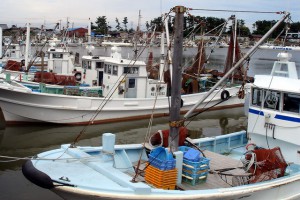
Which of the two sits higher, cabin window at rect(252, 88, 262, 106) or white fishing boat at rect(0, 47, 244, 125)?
cabin window at rect(252, 88, 262, 106)

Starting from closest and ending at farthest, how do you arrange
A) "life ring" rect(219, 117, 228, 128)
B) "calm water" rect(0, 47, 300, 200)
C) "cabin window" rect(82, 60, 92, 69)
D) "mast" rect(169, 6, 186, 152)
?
1. "mast" rect(169, 6, 186, 152)
2. "calm water" rect(0, 47, 300, 200)
3. "life ring" rect(219, 117, 228, 128)
4. "cabin window" rect(82, 60, 92, 69)

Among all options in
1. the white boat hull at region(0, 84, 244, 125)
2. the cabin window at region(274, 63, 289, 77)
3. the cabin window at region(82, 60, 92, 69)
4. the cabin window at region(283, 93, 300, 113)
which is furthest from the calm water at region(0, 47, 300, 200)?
the cabin window at region(274, 63, 289, 77)

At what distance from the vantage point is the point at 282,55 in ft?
34.2

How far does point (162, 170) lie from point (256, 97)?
422 centimetres

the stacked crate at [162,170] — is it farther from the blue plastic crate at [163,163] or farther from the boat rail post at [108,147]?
the boat rail post at [108,147]

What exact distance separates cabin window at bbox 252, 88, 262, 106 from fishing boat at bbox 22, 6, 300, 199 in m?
0.03

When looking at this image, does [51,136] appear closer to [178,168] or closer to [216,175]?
[216,175]

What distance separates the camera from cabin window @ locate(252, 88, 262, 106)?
10.0 meters

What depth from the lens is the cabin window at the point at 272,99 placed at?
970 centimetres

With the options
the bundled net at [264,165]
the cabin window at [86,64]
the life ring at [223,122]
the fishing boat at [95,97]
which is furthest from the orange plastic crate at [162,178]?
the cabin window at [86,64]

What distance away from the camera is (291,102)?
952 cm

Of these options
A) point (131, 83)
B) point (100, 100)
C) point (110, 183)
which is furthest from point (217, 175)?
point (131, 83)

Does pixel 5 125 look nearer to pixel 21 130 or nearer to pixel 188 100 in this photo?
pixel 21 130

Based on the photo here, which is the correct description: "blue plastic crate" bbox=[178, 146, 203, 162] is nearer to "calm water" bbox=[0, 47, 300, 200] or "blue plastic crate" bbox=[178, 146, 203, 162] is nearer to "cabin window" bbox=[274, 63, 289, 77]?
"calm water" bbox=[0, 47, 300, 200]
